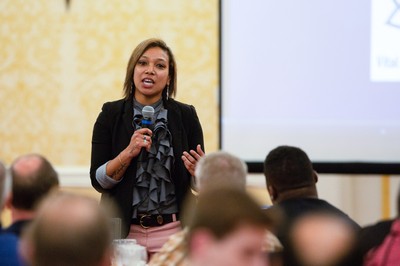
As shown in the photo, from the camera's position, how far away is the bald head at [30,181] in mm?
2355

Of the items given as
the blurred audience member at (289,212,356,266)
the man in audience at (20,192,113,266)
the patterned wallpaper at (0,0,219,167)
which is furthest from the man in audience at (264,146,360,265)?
the patterned wallpaper at (0,0,219,167)

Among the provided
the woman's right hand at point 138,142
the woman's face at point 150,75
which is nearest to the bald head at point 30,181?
the woman's right hand at point 138,142

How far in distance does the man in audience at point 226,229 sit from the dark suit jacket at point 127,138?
1.67 m

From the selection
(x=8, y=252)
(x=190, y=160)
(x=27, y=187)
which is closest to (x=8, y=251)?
(x=8, y=252)

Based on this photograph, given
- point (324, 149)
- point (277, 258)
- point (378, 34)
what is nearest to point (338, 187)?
point (324, 149)

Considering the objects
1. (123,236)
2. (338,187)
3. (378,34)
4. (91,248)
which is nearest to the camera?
(91,248)

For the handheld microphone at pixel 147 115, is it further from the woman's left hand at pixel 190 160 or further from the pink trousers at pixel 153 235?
the pink trousers at pixel 153 235

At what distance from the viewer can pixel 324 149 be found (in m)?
4.62

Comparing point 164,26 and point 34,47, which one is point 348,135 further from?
point 34,47

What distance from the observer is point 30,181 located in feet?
7.88

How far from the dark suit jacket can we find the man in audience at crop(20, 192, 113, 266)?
175 cm

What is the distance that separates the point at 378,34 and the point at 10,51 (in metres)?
2.30

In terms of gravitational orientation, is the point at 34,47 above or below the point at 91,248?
above

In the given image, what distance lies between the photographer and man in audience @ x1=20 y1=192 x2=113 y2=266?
4.66 feet
